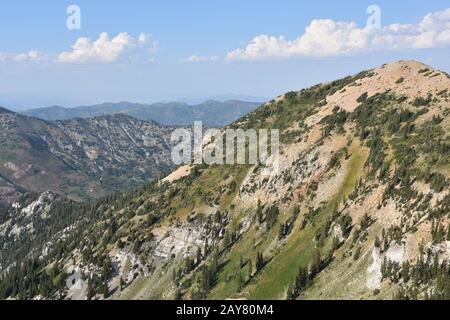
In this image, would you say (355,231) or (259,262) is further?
(259,262)

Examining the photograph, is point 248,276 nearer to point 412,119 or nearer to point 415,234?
point 415,234

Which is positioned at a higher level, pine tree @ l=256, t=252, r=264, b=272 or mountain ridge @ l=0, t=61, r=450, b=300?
mountain ridge @ l=0, t=61, r=450, b=300

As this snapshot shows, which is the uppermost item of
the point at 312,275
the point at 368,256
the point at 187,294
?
the point at 368,256

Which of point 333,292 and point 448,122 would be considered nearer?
point 333,292

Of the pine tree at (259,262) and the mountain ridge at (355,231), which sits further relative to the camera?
the pine tree at (259,262)

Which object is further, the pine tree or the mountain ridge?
the pine tree

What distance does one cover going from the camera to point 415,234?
406ft

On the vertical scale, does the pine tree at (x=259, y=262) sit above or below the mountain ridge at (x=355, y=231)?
below

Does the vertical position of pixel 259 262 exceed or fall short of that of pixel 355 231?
it falls short

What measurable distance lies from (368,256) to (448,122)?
70.5 meters
